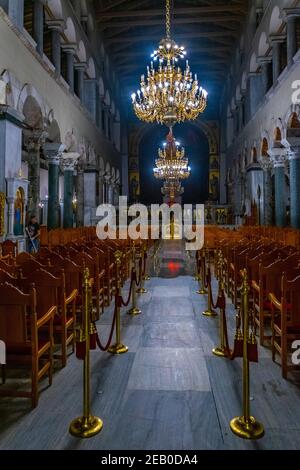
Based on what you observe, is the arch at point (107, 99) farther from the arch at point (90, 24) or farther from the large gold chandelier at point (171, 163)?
the large gold chandelier at point (171, 163)

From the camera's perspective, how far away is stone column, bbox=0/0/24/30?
871 centimetres

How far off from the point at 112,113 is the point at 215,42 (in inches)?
359

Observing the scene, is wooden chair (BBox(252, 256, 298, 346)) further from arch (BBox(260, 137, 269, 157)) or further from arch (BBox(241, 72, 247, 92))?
arch (BBox(241, 72, 247, 92))

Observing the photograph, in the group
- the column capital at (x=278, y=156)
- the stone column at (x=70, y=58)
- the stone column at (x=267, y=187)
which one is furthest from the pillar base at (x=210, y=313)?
the stone column at (x=70, y=58)

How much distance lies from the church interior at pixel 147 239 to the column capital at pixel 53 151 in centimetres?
6

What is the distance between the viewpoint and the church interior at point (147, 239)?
2.54 metres

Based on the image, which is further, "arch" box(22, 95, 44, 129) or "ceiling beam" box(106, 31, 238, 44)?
"ceiling beam" box(106, 31, 238, 44)

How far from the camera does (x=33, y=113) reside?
11.6 m

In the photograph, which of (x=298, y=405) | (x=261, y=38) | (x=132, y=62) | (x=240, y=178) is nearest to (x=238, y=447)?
(x=298, y=405)

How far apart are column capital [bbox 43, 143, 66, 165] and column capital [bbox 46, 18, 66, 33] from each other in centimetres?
472

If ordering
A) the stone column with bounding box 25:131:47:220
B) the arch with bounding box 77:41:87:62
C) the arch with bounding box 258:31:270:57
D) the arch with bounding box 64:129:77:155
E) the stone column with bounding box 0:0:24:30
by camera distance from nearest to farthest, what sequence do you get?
1. the stone column with bounding box 0:0:24:30
2. the stone column with bounding box 25:131:47:220
3. the arch with bounding box 64:129:77:155
4. the arch with bounding box 258:31:270:57
5. the arch with bounding box 77:41:87:62

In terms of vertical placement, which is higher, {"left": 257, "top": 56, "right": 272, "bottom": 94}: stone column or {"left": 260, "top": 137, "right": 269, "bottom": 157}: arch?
{"left": 257, "top": 56, "right": 272, "bottom": 94}: stone column

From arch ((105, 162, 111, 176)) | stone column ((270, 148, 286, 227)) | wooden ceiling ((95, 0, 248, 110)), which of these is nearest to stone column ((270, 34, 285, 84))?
stone column ((270, 148, 286, 227))

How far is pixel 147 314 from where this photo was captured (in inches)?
205
